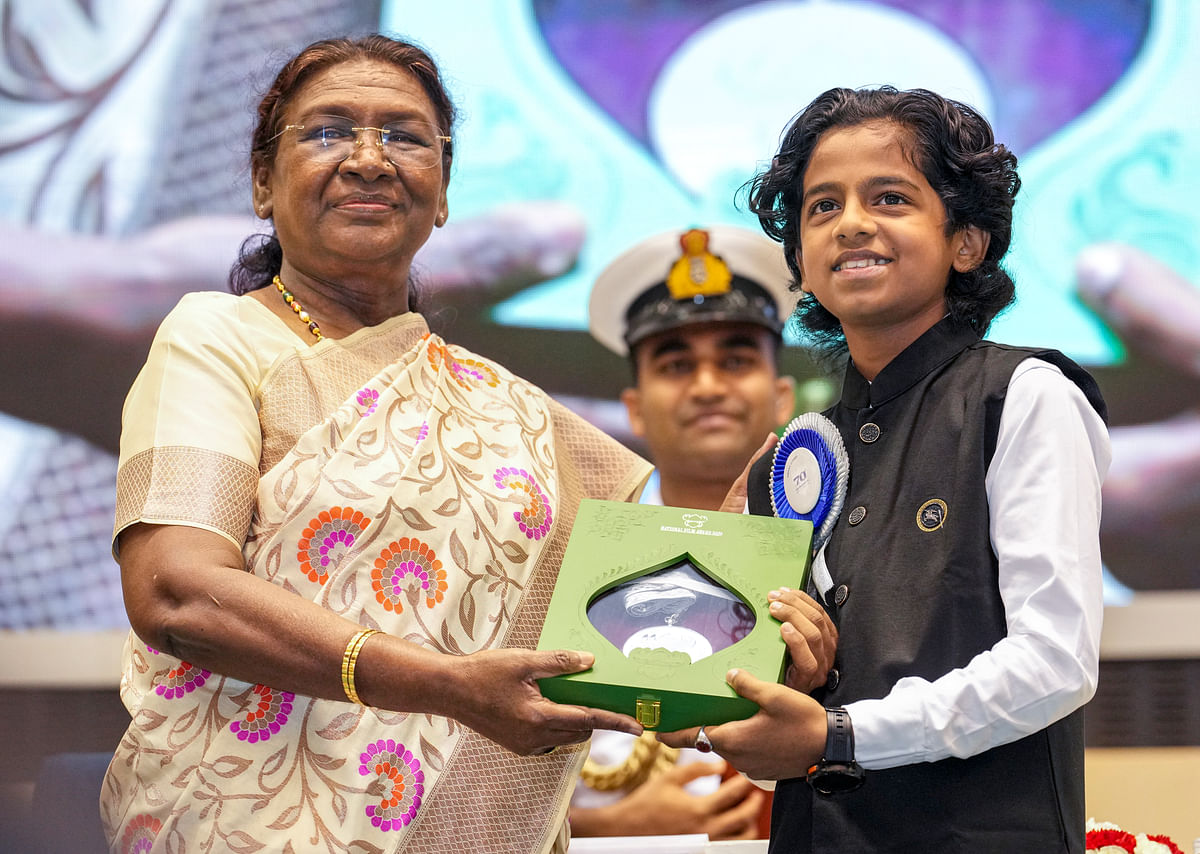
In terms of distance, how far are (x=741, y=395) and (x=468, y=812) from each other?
5.67 feet

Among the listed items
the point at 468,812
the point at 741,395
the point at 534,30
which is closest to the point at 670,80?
the point at 534,30

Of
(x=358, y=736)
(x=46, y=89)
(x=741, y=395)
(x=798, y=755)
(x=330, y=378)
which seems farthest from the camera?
(x=46, y=89)

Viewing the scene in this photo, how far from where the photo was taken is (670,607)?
170cm

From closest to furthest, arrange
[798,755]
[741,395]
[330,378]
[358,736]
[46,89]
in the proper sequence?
1. [798,755]
2. [358,736]
3. [330,378]
4. [741,395]
5. [46,89]

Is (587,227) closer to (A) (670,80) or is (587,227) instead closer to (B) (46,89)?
(A) (670,80)

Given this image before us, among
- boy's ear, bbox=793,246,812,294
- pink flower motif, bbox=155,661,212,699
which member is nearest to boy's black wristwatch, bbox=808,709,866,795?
boy's ear, bbox=793,246,812,294

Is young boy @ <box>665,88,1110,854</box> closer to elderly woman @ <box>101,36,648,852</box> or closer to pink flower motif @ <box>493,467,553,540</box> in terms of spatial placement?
elderly woman @ <box>101,36,648,852</box>

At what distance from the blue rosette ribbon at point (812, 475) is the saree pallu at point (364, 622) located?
379 millimetres

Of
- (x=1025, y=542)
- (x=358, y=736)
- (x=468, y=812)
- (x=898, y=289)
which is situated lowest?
(x=468, y=812)

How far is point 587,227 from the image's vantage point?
3979 mm

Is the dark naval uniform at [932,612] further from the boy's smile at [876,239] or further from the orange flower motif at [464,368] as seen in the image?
the orange flower motif at [464,368]

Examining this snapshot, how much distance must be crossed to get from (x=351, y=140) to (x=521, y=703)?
3.28 ft

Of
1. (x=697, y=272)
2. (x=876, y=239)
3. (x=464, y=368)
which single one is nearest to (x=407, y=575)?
(x=464, y=368)

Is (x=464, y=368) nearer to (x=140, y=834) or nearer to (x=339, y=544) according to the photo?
(x=339, y=544)
